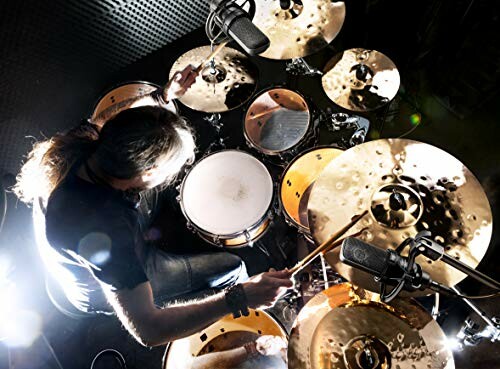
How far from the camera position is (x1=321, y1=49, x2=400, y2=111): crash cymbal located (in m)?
2.62

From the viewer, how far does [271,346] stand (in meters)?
2.11

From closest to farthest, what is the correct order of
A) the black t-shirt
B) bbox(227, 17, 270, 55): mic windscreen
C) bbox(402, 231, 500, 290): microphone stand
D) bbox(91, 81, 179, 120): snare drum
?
1. bbox(402, 231, 500, 290): microphone stand
2. the black t-shirt
3. bbox(227, 17, 270, 55): mic windscreen
4. bbox(91, 81, 179, 120): snare drum

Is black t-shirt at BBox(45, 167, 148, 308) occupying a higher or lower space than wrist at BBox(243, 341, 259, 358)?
higher

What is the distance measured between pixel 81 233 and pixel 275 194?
118cm

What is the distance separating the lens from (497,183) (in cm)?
284

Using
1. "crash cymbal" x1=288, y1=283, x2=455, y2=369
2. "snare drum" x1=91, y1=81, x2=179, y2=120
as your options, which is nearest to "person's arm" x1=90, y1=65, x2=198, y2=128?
"snare drum" x1=91, y1=81, x2=179, y2=120

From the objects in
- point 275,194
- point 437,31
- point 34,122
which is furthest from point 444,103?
point 34,122

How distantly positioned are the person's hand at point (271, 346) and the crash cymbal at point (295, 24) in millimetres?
1787

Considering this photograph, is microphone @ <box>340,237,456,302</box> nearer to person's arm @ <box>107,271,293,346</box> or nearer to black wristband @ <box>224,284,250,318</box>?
person's arm @ <box>107,271,293,346</box>

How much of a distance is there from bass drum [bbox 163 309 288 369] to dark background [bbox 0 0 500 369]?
0.82m

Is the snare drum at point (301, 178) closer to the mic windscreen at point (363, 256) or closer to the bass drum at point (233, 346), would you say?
the bass drum at point (233, 346)

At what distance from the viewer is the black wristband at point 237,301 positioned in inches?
75.0

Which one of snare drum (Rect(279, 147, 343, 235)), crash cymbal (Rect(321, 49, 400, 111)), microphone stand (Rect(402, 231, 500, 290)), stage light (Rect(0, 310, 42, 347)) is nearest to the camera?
microphone stand (Rect(402, 231, 500, 290))

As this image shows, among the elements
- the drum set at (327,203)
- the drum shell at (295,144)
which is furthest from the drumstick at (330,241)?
the drum shell at (295,144)
